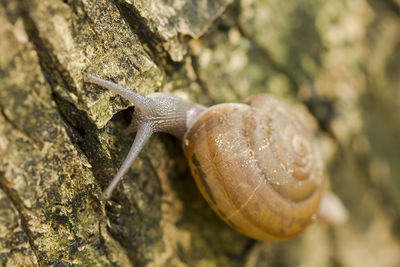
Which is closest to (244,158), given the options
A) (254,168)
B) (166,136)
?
(254,168)

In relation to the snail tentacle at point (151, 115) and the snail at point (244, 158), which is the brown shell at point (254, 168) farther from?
the snail tentacle at point (151, 115)

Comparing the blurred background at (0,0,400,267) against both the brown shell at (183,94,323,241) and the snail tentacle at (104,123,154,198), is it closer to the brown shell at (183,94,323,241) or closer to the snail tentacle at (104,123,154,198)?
the snail tentacle at (104,123,154,198)

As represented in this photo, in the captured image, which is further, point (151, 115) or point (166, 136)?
point (166, 136)

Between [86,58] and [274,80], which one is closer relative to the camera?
[86,58]

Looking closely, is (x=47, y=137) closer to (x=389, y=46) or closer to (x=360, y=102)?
(x=360, y=102)

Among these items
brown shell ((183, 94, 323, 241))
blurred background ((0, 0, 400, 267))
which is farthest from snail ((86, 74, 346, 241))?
blurred background ((0, 0, 400, 267))

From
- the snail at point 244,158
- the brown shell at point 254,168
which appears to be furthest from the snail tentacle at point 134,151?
the brown shell at point 254,168

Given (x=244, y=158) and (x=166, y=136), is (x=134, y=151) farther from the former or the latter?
(x=244, y=158)

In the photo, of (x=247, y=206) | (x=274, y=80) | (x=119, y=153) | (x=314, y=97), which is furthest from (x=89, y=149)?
(x=314, y=97)
